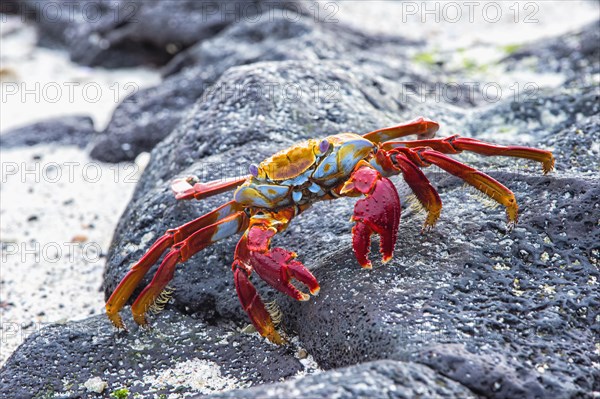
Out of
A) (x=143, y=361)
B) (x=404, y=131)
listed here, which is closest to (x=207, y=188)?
(x=143, y=361)

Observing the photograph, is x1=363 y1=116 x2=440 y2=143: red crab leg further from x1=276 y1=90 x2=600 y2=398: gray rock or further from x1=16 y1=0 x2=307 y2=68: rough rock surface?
x1=16 y1=0 x2=307 y2=68: rough rock surface

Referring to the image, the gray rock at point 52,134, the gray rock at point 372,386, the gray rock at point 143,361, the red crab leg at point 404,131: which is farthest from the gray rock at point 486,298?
the gray rock at point 52,134

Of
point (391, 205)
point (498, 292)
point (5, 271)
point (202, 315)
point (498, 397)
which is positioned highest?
point (391, 205)

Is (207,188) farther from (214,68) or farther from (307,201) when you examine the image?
(214,68)

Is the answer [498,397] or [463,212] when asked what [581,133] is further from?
[498,397]

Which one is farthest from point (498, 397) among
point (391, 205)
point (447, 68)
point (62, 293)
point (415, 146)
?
point (447, 68)

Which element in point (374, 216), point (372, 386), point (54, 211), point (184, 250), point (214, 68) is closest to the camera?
point (372, 386)

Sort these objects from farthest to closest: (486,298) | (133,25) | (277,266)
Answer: (133,25) → (277,266) → (486,298)
